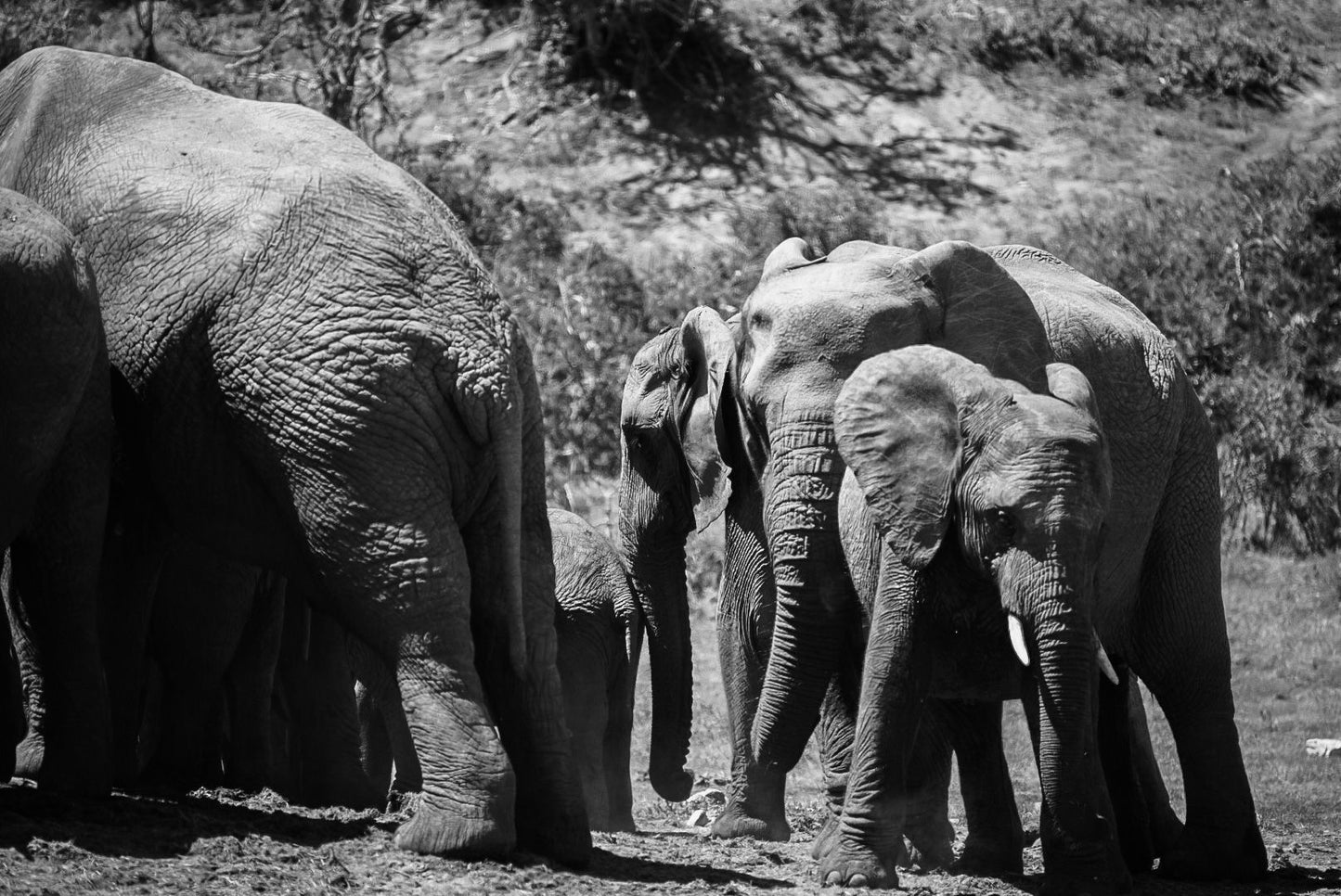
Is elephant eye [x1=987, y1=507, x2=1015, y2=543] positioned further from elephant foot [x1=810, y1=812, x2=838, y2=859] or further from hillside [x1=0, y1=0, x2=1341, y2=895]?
hillside [x1=0, y1=0, x2=1341, y2=895]

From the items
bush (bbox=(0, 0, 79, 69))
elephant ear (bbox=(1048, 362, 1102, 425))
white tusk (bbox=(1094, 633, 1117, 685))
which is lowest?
white tusk (bbox=(1094, 633, 1117, 685))

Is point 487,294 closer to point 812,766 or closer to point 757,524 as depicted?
point 757,524

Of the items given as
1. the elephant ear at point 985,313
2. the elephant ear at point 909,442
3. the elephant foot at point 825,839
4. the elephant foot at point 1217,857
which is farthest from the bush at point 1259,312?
the elephant ear at point 909,442

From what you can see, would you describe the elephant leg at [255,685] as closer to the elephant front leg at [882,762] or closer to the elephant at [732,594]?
the elephant at [732,594]

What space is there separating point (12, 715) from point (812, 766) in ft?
16.5

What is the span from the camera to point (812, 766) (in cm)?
1173

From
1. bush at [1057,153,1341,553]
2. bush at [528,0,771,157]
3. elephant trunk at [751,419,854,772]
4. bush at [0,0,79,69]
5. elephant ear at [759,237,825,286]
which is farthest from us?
bush at [528,0,771,157]

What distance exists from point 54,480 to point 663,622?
344cm

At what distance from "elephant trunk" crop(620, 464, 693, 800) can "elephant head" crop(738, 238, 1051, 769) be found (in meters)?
1.76

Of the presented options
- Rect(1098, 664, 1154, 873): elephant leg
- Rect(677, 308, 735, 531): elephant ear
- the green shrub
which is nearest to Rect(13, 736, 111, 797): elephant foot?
Rect(677, 308, 735, 531): elephant ear

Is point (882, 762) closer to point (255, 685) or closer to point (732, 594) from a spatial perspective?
point (732, 594)

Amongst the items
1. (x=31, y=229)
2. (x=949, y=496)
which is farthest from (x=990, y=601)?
(x=31, y=229)

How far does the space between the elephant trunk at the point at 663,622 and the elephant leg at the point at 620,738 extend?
0.11 metres

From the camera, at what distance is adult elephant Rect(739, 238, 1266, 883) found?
24.2 feet
